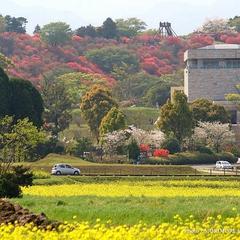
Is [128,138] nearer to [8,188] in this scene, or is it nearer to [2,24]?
[8,188]

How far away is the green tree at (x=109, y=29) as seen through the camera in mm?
194625

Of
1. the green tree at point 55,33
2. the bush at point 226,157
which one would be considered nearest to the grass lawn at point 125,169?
the bush at point 226,157

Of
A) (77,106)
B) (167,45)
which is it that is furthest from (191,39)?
(77,106)

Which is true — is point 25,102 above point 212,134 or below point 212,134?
above

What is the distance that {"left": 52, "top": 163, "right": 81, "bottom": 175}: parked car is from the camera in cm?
6538

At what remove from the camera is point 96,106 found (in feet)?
326

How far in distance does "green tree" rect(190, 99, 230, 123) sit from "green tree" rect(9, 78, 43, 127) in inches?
886

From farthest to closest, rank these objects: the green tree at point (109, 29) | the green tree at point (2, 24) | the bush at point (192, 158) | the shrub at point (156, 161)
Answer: the green tree at point (109, 29), the green tree at point (2, 24), the bush at point (192, 158), the shrub at point (156, 161)

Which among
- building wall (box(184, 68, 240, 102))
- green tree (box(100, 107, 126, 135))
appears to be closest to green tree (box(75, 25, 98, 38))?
building wall (box(184, 68, 240, 102))

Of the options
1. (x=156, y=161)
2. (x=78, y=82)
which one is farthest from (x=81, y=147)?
(x=78, y=82)

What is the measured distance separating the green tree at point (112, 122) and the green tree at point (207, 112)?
10255mm

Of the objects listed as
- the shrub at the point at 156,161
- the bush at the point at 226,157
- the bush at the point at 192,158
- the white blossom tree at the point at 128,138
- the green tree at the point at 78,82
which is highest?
the green tree at the point at 78,82

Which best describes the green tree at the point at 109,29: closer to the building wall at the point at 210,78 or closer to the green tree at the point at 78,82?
the green tree at the point at 78,82

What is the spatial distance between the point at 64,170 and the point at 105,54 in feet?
335
